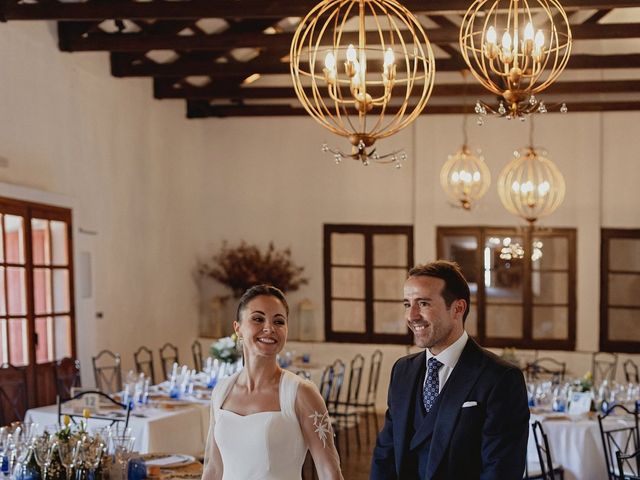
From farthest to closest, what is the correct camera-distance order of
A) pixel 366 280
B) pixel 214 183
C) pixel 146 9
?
pixel 214 183, pixel 366 280, pixel 146 9

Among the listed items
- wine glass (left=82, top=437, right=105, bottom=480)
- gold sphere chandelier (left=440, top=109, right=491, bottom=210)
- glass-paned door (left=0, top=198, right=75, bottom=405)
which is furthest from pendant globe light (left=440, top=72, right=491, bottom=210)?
wine glass (left=82, top=437, right=105, bottom=480)

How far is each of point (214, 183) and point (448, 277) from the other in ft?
39.2

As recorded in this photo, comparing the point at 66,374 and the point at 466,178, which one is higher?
the point at 466,178

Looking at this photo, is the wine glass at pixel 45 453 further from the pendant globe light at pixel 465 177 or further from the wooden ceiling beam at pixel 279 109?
the wooden ceiling beam at pixel 279 109

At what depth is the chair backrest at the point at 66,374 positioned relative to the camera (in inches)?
373

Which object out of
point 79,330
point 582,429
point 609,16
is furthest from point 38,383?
point 609,16

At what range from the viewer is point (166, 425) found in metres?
7.66

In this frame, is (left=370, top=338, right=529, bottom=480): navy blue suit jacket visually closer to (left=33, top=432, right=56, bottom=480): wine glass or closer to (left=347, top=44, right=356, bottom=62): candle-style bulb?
(left=33, top=432, right=56, bottom=480): wine glass

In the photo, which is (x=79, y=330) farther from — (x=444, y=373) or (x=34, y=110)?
(x=444, y=373)

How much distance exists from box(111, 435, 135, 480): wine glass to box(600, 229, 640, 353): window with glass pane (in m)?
10.2

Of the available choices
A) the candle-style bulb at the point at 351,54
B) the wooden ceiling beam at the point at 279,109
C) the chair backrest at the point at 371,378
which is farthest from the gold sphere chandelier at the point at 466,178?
the candle-style bulb at the point at 351,54

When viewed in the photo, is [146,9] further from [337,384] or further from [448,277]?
[448,277]

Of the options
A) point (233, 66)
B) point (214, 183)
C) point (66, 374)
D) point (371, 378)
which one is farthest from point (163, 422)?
point (214, 183)

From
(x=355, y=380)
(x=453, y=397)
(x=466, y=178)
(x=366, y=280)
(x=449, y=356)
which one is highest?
(x=466, y=178)
